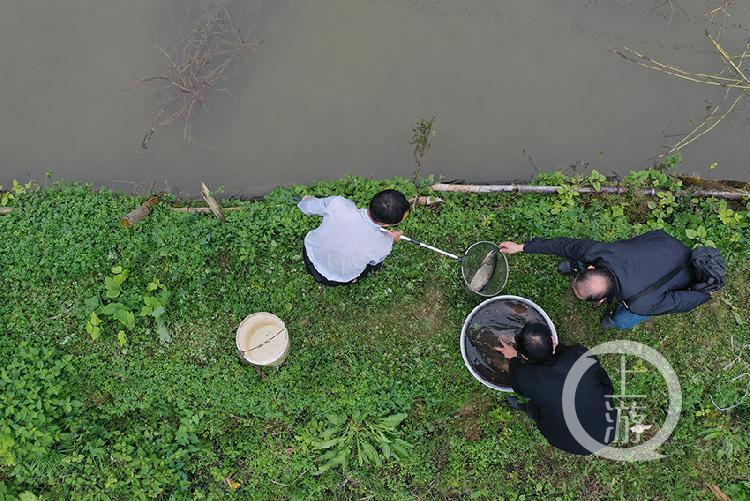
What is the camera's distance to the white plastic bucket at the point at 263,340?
4.02m

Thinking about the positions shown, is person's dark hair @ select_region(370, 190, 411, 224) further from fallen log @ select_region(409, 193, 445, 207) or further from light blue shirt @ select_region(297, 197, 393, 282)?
fallen log @ select_region(409, 193, 445, 207)

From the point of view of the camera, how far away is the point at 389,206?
10.00 feet

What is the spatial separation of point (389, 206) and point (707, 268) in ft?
6.59

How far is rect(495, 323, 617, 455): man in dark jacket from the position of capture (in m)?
3.33

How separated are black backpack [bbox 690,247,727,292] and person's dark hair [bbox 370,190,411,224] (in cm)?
187

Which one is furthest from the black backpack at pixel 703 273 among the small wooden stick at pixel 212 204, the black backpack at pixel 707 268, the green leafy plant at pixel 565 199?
the small wooden stick at pixel 212 204

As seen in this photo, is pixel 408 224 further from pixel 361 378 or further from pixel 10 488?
pixel 10 488

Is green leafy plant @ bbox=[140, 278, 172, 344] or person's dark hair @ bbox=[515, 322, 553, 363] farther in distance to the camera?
green leafy plant @ bbox=[140, 278, 172, 344]

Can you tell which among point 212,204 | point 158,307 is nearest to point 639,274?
point 212,204

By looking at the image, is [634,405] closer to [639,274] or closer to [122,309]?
[639,274]

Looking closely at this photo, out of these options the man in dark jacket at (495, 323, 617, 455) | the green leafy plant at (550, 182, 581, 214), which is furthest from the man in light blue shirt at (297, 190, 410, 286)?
the green leafy plant at (550, 182, 581, 214)

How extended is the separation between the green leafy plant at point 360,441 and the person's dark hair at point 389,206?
5.86 ft

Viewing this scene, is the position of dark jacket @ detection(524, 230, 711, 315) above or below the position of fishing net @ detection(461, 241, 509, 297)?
above

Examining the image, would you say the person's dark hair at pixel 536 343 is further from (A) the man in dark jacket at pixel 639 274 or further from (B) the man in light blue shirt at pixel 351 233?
(B) the man in light blue shirt at pixel 351 233
